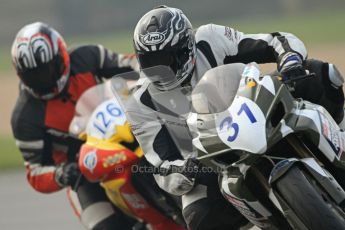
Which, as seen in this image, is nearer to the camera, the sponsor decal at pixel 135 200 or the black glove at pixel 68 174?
the sponsor decal at pixel 135 200

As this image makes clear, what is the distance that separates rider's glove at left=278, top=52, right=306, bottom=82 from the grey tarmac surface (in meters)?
3.90

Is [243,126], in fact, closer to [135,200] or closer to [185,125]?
[185,125]

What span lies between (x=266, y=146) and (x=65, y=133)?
11.9ft

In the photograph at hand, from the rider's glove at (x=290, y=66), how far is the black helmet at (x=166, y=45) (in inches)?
21.2

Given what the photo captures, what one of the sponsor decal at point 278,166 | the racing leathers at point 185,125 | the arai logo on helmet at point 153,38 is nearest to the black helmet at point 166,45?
the arai logo on helmet at point 153,38

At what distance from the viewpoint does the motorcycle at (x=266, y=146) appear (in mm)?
5000

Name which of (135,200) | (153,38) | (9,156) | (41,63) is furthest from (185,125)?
(9,156)

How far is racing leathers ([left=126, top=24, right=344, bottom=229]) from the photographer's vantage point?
5812mm

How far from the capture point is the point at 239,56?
6504 mm

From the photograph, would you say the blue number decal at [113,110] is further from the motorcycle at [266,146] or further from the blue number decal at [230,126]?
the blue number decal at [230,126]

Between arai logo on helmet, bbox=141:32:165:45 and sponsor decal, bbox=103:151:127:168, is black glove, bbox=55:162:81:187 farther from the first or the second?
arai logo on helmet, bbox=141:32:165:45

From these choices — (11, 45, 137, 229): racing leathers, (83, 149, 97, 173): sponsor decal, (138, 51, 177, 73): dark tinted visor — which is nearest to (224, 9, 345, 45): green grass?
(11, 45, 137, 229): racing leathers

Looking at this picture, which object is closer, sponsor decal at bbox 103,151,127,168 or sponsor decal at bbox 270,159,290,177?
sponsor decal at bbox 270,159,290,177

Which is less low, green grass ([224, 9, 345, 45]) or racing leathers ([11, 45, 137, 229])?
racing leathers ([11, 45, 137, 229])
